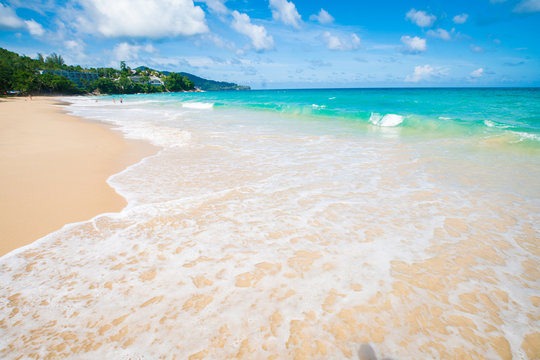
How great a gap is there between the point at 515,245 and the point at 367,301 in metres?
3.00

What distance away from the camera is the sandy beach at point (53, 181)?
4270 millimetres

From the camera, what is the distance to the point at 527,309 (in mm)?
2797

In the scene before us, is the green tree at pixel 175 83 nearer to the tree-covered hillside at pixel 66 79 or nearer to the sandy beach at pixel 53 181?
the tree-covered hillside at pixel 66 79

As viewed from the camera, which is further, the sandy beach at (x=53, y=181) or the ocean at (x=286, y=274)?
the sandy beach at (x=53, y=181)

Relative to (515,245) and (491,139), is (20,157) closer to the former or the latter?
(515,245)

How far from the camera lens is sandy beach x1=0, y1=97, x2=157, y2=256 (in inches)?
168

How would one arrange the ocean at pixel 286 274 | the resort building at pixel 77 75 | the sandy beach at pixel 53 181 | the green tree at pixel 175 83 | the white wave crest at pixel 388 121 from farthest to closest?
the green tree at pixel 175 83 < the resort building at pixel 77 75 < the white wave crest at pixel 388 121 < the sandy beach at pixel 53 181 < the ocean at pixel 286 274

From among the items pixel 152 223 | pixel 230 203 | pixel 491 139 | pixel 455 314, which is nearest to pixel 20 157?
pixel 152 223

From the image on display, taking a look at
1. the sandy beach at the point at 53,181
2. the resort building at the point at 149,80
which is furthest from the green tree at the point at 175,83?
the sandy beach at the point at 53,181

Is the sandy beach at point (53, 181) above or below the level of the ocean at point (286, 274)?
above

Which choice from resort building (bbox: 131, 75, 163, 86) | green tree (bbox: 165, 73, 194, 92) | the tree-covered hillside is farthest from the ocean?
green tree (bbox: 165, 73, 194, 92)

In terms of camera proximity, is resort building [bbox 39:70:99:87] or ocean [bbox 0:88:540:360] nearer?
ocean [bbox 0:88:540:360]

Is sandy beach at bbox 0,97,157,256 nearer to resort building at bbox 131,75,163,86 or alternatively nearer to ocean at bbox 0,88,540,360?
ocean at bbox 0,88,540,360

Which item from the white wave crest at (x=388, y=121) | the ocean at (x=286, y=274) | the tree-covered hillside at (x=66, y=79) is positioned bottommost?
the ocean at (x=286, y=274)
